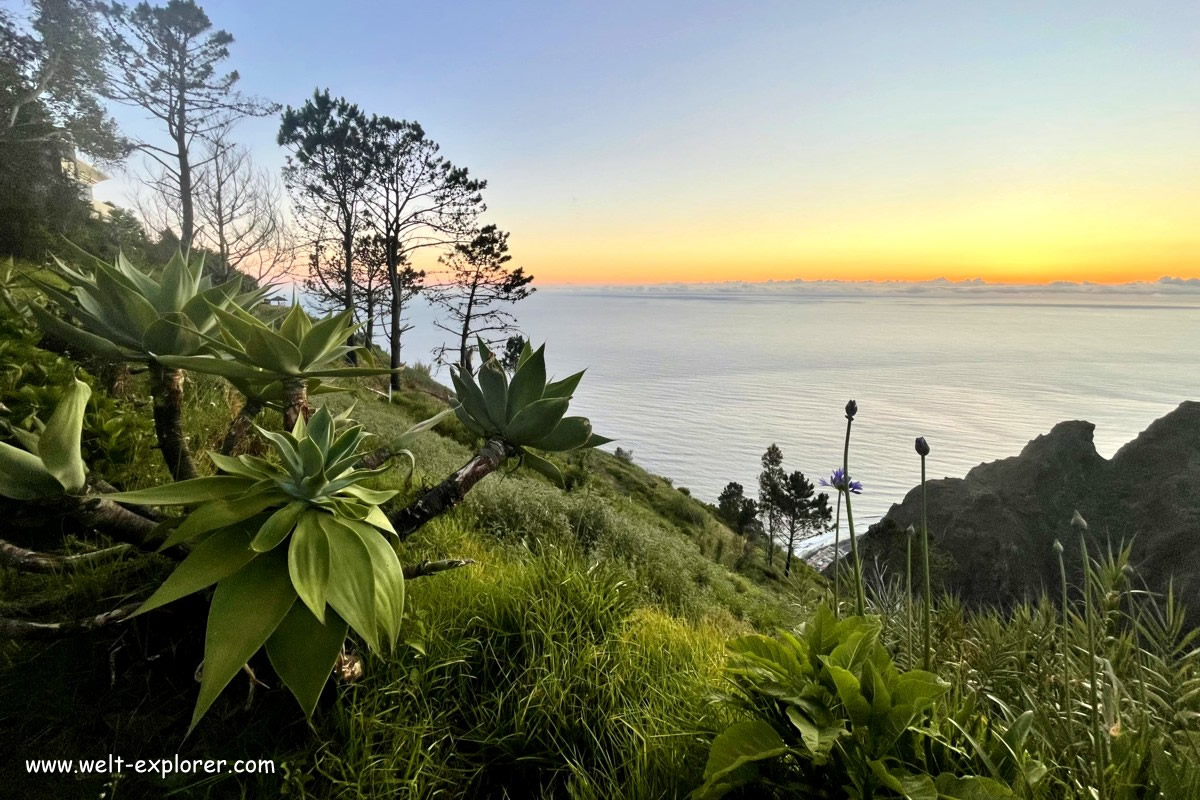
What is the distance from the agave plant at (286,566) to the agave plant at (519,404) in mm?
315

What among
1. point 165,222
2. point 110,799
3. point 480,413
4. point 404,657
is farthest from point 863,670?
point 165,222

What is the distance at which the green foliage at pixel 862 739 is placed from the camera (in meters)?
0.89

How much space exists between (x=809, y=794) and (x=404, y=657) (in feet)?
3.23

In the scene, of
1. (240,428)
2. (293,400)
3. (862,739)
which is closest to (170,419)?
(240,428)

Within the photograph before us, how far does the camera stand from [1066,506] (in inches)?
653

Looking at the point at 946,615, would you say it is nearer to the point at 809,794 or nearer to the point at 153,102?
the point at 809,794

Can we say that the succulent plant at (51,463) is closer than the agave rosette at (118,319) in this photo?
Yes

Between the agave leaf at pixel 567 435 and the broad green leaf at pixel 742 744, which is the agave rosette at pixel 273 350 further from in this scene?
the broad green leaf at pixel 742 744

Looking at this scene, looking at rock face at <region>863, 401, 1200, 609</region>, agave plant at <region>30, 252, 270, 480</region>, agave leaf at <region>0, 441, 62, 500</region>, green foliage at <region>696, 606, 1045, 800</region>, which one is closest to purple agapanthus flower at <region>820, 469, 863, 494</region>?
green foliage at <region>696, 606, 1045, 800</region>

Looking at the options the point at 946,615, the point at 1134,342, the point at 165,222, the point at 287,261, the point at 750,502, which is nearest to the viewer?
the point at 946,615

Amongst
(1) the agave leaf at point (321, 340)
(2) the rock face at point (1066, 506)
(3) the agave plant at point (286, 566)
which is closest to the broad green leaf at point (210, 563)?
(3) the agave plant at point (286, 566)

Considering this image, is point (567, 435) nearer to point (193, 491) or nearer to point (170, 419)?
point (193, 491)

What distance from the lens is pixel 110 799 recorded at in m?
1.03

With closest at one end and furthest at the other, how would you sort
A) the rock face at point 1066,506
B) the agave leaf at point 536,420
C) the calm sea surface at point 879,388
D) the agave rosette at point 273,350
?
the agave rosette at point 273,350, the agave leaf at point 536,420, the rock face at point 1066,506, the calm sea surface at point 879,388
